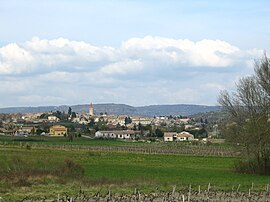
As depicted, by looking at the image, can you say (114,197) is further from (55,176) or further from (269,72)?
(269,72)

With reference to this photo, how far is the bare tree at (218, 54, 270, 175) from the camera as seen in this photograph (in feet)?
167

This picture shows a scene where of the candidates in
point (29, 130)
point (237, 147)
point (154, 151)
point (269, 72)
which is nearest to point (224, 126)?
point (237, 147)

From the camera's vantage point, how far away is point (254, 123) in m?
51.0

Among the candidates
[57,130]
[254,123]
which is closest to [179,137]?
[57,130]

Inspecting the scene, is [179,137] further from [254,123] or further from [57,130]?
[254,123]

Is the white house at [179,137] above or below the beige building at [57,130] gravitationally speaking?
below

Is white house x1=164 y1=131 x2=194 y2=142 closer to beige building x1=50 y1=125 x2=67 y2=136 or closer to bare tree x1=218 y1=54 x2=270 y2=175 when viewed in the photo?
beige building x1=50 y1=125 x2=67 y2=136

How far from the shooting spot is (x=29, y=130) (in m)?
181

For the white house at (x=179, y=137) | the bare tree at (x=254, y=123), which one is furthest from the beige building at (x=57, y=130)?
Result: the bare tree at (x=254, y=123)

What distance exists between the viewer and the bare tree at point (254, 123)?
50.9 metres

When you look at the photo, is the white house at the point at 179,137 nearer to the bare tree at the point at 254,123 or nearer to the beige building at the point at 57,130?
the beige building at the point at 57,130

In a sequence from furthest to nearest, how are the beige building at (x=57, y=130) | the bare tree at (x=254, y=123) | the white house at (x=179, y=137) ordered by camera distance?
the beige building at (x=57, y=130) < the white house at (x=179, y=137) < the bare tree at (x=254, y=123)

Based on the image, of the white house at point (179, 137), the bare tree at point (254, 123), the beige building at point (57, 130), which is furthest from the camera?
the beige building at point (57, 130)

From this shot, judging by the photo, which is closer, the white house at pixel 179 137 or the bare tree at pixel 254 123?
the bare tree at pixel 254 123
